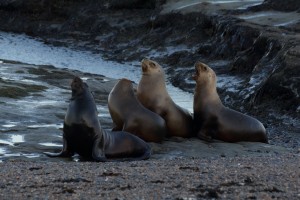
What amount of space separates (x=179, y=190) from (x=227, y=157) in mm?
3156

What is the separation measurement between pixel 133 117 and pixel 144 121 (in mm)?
148

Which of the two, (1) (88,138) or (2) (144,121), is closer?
(1) (88,138)

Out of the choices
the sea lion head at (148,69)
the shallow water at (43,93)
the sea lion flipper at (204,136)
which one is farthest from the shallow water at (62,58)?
the sea lion flipper at (204,136)

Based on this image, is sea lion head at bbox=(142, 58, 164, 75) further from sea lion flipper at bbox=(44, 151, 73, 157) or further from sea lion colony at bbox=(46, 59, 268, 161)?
sea lion flipper at bbox=(44, 151, 73, 157)

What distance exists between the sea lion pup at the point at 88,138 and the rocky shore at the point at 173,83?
170 mm

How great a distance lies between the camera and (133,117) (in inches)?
415

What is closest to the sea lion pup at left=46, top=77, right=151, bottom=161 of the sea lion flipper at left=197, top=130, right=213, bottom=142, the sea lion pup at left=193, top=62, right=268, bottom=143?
the sea lion flipper at left=197, top=130, right=213, bottom=142

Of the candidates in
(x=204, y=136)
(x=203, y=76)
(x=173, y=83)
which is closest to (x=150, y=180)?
(x=204, y=136)

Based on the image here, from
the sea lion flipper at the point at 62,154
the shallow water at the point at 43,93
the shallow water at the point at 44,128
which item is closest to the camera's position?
the sea lion flipper at the point at 62,154

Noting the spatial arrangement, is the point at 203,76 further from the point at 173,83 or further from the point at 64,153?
the point at 173,83

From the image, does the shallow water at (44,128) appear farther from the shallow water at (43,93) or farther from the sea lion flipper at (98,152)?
the sea lion flipper at (98,152)

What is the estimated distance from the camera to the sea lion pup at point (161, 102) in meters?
11.3

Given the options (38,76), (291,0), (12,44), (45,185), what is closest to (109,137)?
(45,185)

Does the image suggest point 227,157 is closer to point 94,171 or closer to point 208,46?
point 94,171
